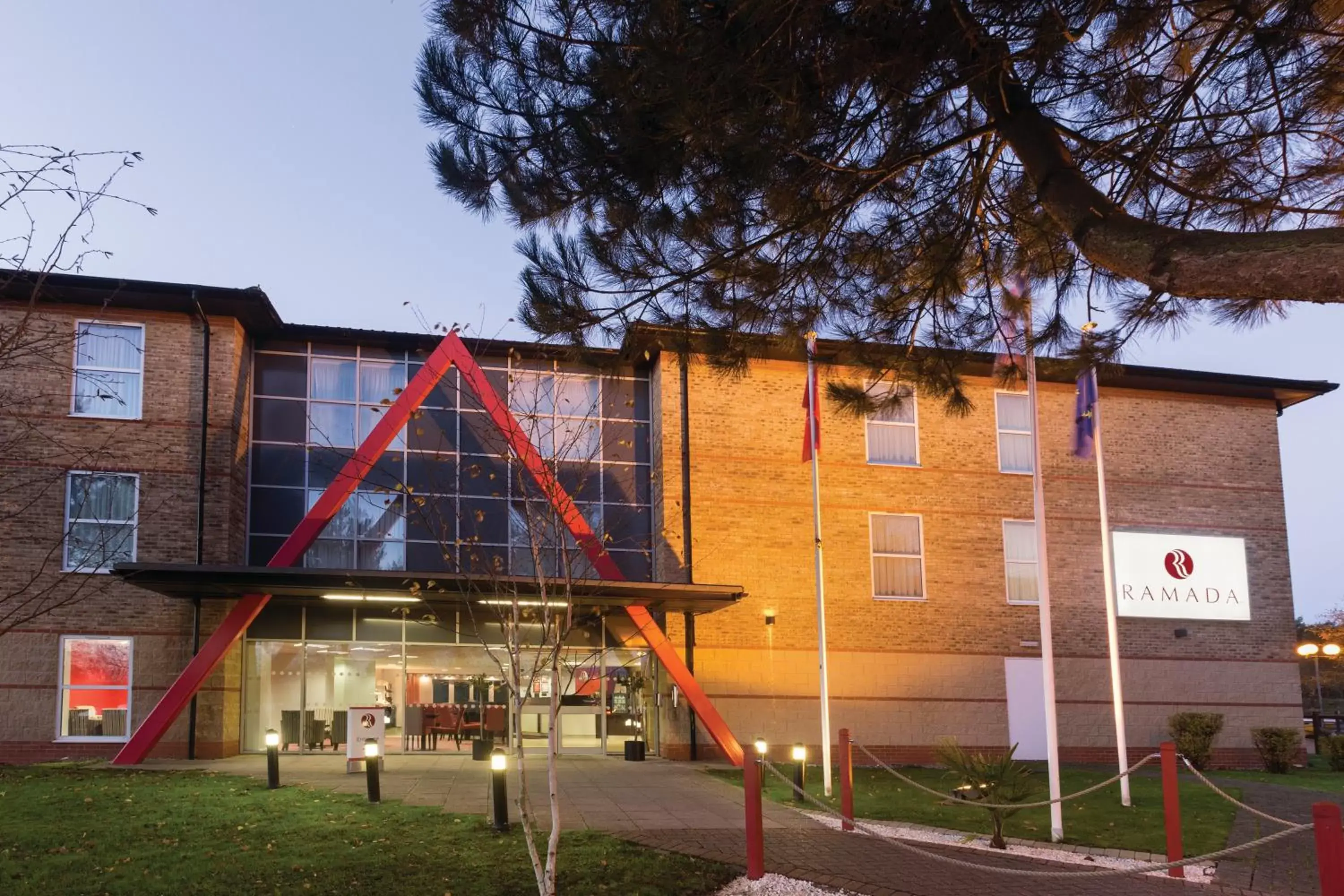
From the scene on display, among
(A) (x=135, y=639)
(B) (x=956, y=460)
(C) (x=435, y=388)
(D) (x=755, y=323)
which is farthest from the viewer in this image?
(B) (x=956, y=460)

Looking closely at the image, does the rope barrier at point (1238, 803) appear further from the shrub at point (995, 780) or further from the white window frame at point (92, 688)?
the white window frame at point (92, 688)

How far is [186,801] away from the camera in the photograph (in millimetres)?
15125

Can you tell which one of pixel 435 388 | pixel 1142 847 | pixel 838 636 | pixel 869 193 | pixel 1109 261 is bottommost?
pixel 1142 847

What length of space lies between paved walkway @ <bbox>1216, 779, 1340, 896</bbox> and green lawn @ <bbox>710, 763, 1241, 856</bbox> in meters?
0.28

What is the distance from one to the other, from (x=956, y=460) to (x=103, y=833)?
779 inches

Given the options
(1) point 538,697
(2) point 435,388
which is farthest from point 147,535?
(1) point 538,697

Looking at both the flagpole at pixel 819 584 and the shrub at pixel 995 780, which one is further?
the flagpole at pixel 819 584

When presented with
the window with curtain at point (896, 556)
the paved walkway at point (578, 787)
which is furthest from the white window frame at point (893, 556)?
the paved walkway at point (578, 787)

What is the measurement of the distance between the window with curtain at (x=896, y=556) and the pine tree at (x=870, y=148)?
16.4 m

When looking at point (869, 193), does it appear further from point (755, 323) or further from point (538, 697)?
point (538, 697)

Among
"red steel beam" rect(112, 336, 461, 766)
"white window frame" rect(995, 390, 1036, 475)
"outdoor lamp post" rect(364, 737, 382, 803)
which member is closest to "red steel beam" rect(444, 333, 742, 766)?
"red steel beam" rect(112, 336, 461, 766)

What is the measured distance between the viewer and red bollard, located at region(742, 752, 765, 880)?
1124cm

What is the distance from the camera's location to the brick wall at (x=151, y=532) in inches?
885

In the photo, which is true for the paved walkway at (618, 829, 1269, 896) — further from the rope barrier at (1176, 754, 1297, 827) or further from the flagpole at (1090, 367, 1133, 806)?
the flagpole at (1090, 367, 1133, 806)
